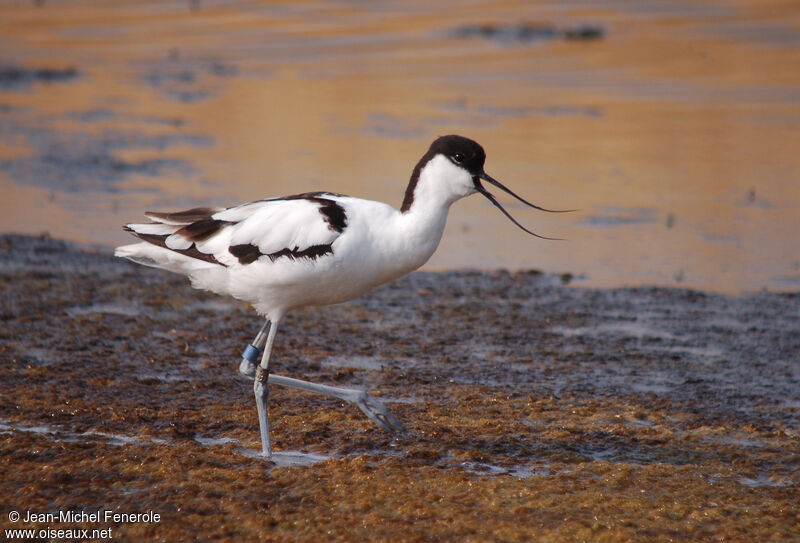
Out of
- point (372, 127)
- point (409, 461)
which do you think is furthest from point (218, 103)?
point (409, 461)

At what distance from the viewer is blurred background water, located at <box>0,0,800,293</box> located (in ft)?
28.9

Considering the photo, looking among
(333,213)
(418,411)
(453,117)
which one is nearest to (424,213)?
(333,213)

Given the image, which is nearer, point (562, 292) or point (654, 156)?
point (562, 292)

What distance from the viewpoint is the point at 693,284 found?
7539 mm

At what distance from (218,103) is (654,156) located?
5570 millimetres

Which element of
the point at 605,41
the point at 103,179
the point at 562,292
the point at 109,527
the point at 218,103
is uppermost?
the point at 605,41

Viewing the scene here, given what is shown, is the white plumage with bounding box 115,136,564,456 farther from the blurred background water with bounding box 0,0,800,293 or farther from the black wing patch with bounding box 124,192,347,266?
the blurred background water with bounding box 0,0,800,293

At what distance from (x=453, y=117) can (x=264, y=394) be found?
7764mm

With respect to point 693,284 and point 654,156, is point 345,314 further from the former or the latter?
point 654,156

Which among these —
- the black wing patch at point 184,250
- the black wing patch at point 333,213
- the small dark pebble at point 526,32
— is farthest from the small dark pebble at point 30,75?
the black wing patch at point 333,213

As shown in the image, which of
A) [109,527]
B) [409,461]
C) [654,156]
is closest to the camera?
[109,527]

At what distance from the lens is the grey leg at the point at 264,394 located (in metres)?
4.69

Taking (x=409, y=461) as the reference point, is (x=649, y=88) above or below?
above

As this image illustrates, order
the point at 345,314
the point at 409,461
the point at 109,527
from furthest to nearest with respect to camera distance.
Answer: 1. the point at 345,314
2. the point at 409,461
3. the point at 109,527
